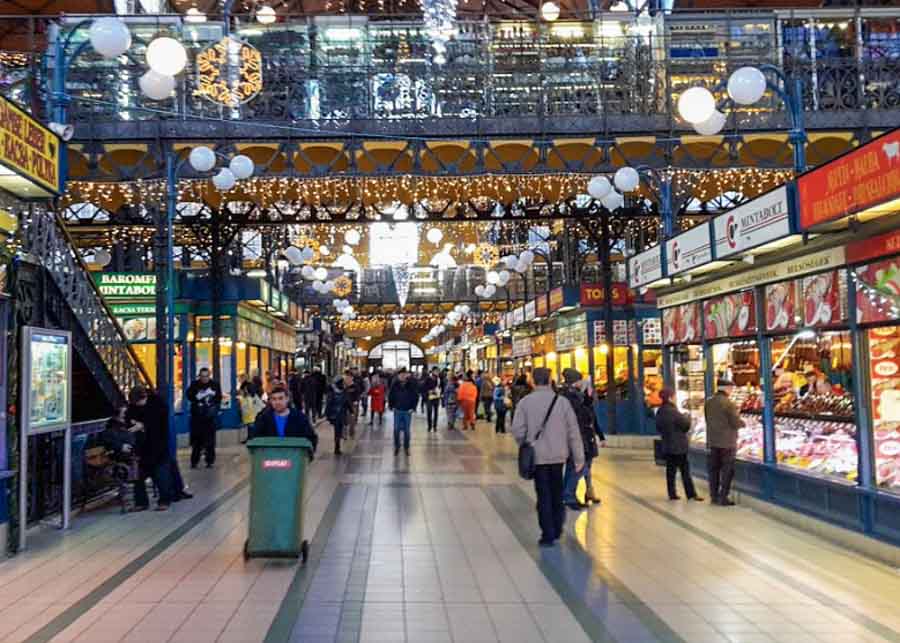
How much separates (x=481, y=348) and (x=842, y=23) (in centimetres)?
3073

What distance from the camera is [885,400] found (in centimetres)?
855

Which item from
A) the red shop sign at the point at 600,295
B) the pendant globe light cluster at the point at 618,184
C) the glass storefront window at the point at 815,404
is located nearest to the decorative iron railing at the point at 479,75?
the pendant globe light cluster at the point at 618,184

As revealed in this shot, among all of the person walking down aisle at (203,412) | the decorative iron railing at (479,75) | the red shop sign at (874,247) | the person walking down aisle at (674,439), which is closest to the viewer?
the red shop sign at (874,247)

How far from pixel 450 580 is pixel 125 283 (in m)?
15.8

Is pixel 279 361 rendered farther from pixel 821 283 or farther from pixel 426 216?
pixel 821 283

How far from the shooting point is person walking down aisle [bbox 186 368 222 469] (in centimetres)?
1574

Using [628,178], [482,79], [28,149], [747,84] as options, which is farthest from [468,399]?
[28,149]

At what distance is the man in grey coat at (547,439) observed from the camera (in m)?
8.64

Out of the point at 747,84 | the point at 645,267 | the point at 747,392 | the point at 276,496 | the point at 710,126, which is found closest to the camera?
the point at 276,496

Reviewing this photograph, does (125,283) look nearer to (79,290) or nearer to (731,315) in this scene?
(79,290)

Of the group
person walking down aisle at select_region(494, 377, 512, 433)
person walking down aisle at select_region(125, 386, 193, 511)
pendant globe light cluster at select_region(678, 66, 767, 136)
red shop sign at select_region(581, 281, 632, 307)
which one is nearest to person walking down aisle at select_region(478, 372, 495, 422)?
person walking down aisle at select_region(494, 377, 512, 433)

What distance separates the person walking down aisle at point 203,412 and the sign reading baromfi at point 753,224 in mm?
8751

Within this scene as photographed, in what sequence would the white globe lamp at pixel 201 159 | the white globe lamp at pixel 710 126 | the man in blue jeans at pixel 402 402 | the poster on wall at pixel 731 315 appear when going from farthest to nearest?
the man in blue jeans at pixel 402 402 → the white globe lamp at pixel 201 159 → the white globe lamp at pixel 710 126 → the poster on wall at pixel 731 315

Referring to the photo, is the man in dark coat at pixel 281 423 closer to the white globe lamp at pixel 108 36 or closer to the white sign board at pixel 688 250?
the white globe lamp at pixel 108 36
